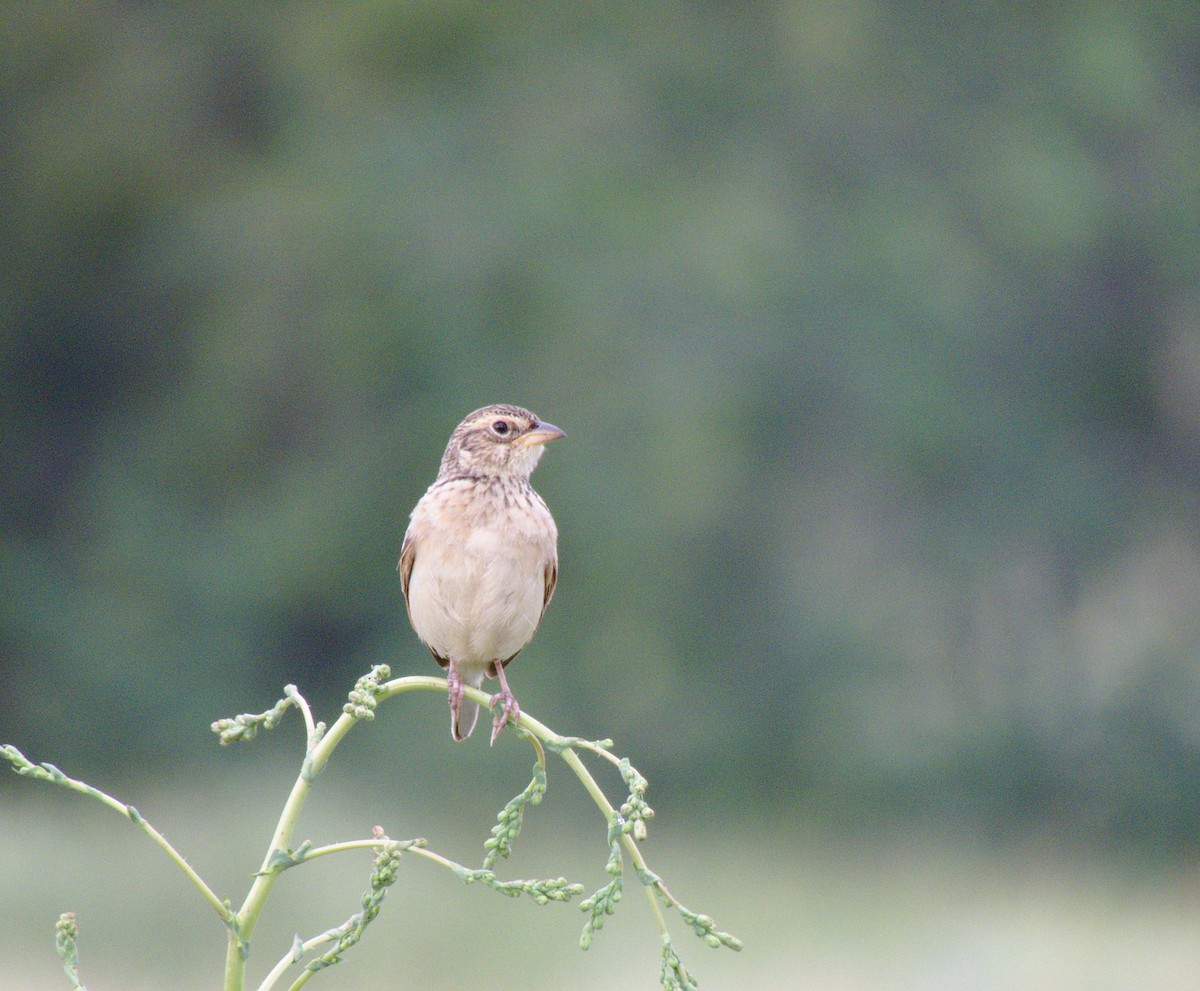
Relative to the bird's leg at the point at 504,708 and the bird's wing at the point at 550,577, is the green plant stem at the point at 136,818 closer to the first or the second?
the bird's leg at the point at 504,708

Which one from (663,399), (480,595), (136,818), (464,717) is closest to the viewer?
(136,818)

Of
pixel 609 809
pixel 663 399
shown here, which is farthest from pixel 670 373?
pixel 609 809

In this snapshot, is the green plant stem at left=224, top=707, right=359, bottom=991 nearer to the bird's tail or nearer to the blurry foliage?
the bird's tail

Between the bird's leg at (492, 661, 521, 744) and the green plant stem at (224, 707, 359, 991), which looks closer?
the green plant stem at (224, 707, 359, 991)

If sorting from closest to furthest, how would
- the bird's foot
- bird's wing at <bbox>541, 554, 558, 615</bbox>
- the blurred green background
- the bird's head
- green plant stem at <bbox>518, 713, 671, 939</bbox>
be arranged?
green plant stem at <bbox>518, 713, 671, 939</bbox>, the bird's foot, bird's wing at <bbox>541, 554, 558, 615</bbox>, the bird's head, the blurred green background

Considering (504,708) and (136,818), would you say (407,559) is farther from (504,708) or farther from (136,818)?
(136,818)

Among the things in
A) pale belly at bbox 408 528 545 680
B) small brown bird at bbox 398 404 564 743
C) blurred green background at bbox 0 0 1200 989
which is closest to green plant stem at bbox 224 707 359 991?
small brown bird at bbox 398 404 564 743

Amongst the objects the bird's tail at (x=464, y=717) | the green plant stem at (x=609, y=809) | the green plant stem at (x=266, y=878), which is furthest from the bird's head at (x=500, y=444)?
the green plant stem at (x=266, y=878)

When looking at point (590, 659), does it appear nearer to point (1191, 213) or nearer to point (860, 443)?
point (860, 443)

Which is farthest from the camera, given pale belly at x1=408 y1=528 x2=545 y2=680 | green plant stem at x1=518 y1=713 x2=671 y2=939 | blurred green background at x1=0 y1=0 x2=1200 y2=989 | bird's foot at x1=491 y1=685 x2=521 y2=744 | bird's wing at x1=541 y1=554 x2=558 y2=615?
blurred green background at x1=0 y1=0 x2=1200 y2=989
